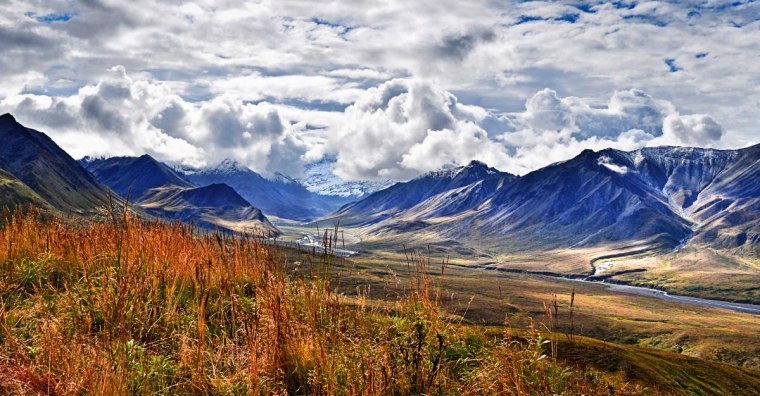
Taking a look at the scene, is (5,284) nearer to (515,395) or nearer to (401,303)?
(401,303)

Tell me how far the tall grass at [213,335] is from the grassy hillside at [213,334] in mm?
26

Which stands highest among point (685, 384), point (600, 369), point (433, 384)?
point (433, 384)

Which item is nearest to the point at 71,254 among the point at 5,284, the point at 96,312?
the point at 5,284

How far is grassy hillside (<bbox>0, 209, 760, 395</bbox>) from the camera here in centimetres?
597

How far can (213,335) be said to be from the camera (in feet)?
26.0

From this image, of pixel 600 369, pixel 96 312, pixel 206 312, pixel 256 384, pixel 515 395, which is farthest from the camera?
pixel 600 369

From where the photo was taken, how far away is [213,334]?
793 cm

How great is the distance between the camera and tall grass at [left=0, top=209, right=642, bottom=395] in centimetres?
595

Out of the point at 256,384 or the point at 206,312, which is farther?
the point at 206,312

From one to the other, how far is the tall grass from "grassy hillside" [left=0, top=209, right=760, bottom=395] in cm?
3

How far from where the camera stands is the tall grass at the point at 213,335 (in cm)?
595

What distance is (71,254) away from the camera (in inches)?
388

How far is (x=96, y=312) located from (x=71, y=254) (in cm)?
302

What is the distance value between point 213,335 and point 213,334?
0.6 inches
